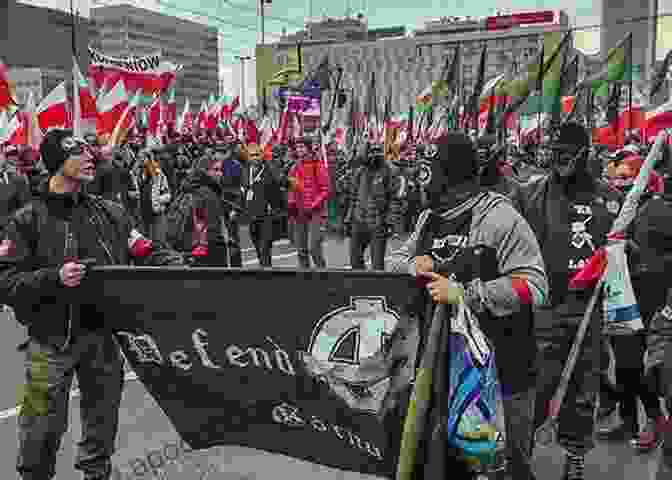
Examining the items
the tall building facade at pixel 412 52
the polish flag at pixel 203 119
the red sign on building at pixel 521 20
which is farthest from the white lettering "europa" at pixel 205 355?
the red sign on building at pixel 521 20

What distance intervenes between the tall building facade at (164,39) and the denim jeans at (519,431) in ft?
139

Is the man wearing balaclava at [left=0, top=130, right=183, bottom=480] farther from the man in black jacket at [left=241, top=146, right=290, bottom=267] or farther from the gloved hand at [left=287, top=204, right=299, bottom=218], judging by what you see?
the gloved hand at [left=287, top=204, right=299, bottom=218]

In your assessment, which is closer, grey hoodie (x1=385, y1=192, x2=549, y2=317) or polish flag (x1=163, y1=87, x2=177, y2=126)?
grey hoodie (x1=385, y1=192, x2=549, y2=317)

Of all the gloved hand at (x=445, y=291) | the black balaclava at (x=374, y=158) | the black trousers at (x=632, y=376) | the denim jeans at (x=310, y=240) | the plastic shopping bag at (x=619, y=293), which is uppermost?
the black balaclava at (x=374, y=158)

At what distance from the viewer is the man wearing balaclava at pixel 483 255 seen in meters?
3.00

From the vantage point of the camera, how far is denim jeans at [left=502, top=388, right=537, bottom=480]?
3295mm

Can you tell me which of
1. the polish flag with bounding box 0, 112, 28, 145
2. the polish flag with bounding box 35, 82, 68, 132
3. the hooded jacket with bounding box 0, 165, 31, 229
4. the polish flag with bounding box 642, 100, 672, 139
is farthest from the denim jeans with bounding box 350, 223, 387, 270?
the polish flag with bounding box 0, 112, 28, 145

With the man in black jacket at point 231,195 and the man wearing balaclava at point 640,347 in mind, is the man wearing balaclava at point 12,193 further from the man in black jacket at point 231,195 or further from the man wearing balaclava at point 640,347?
the man wearing balaclava at point 640,347

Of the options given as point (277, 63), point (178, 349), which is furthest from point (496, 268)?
point (277, 63)

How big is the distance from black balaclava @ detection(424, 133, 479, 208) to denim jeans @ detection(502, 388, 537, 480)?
0.91 m

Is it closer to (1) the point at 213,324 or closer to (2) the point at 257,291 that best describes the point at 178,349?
(1) the point at 213,324

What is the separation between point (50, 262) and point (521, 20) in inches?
4792

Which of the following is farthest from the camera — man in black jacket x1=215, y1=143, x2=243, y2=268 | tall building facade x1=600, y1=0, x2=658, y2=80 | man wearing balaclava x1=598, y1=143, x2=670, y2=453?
tall building facade x1=600, y1=0, x2=658, y2=80

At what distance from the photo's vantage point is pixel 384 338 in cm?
320
